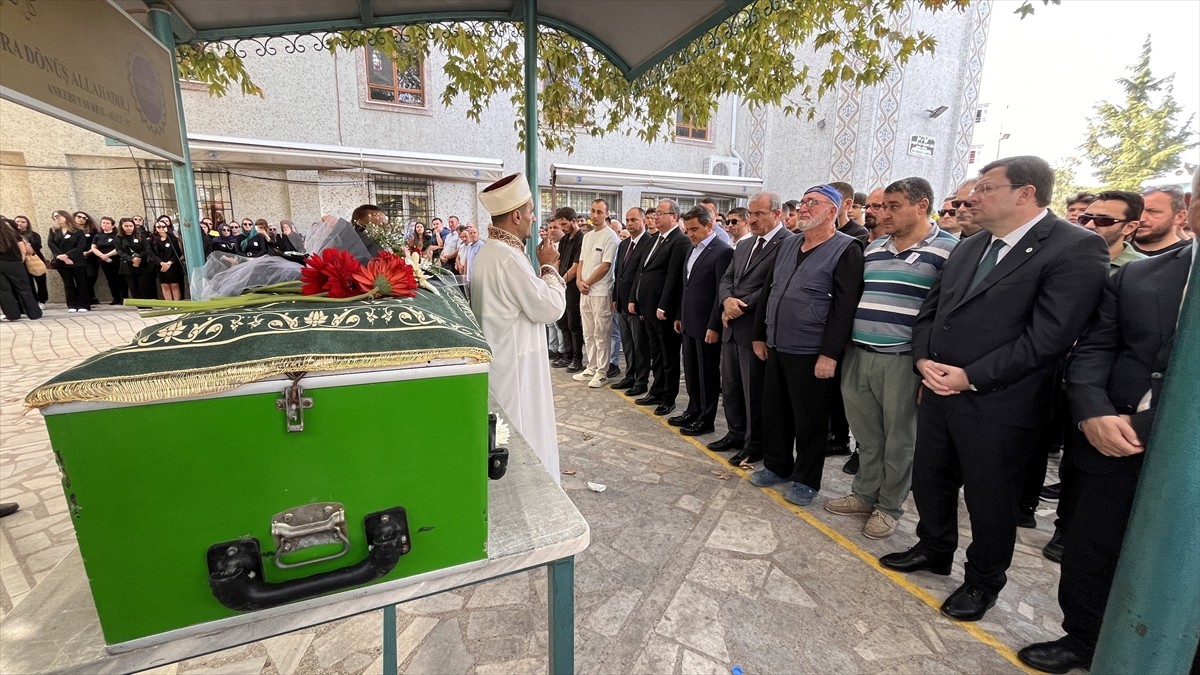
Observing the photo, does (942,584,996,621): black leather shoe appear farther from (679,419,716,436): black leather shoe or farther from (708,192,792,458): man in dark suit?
(679,419,716,436): black leather shoe

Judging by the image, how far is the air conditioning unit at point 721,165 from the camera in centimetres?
1692

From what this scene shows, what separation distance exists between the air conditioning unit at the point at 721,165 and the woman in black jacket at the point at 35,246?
54.8ft

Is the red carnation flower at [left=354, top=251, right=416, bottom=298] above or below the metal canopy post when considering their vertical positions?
below

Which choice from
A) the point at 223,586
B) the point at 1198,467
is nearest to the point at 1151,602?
the point at 1198,467

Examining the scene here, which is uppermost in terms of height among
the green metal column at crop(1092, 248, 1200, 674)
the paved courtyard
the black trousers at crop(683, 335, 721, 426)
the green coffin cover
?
the green coffin cover

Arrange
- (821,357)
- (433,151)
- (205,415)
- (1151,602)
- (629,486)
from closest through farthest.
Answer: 1. (205,415)
2. (1151,602)
3. (821,357)
4. (629,486)
5. (433,151)

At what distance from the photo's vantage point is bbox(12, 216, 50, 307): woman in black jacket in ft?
32.4

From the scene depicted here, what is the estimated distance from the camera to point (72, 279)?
10312 mm

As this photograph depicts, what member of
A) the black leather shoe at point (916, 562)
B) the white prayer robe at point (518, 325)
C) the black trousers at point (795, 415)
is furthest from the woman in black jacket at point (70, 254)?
the black leather shoe at point (916, 562)

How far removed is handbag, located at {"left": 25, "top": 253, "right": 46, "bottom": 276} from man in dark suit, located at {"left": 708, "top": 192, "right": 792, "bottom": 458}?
41.5 ft

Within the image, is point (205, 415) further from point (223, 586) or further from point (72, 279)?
point (72, 279)

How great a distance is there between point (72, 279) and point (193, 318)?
13671 mm

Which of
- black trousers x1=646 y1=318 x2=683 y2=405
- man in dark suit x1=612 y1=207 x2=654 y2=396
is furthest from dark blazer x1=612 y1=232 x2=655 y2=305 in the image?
black trousers x1=646 y1=318 x2=683 y2=405

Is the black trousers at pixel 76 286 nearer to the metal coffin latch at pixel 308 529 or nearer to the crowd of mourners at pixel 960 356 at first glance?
the crowd of mourners at pixel 960 356
